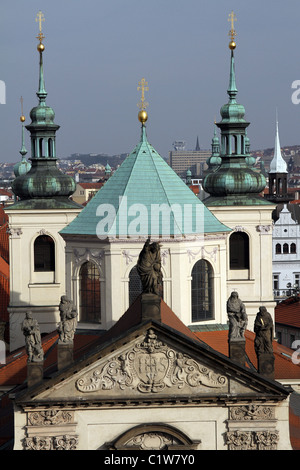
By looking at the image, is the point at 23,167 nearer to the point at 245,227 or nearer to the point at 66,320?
the point at 245,227

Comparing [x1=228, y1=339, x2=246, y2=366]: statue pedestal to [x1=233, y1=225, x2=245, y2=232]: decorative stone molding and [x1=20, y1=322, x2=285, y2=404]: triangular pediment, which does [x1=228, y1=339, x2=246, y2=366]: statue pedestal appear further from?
[x1=233, y1=225, x2=245, y2=232]: decorative stone molding

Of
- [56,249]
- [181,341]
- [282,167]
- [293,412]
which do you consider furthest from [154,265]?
[282,167]

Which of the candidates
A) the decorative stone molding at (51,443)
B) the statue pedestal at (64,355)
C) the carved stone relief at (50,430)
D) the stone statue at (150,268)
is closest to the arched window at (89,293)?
the statue pedestal at (64,355)

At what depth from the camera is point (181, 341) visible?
39.9 m

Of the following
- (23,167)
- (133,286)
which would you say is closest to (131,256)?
(133,286)

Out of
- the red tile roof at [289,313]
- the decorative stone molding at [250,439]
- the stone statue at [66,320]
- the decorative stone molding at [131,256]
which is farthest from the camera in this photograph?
the red tile roof at [289,313]

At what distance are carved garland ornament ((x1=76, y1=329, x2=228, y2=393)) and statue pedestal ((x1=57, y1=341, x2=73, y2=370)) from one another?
0.75 metres

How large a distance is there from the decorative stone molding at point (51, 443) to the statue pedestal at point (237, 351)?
15.9 ft

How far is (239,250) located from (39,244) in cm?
867

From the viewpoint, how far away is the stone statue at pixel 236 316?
40.4 metres

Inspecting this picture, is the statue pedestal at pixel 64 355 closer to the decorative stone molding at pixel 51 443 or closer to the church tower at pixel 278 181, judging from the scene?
the decorative stone molding at pixel 51 443

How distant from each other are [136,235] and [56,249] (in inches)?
479

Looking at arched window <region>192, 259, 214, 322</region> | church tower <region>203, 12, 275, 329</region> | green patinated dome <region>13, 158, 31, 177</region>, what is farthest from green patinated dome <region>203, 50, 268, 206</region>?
green patinated dome <region>13, 158, 31, 177</region>

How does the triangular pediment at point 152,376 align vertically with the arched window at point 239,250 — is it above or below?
below
